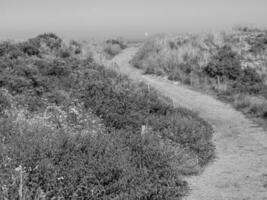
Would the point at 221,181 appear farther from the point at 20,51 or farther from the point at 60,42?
the point at 60,42

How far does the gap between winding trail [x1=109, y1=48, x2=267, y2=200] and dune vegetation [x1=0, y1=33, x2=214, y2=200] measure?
38 cm

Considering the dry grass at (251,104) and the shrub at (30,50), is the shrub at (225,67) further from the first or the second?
the shrub at (30,50)

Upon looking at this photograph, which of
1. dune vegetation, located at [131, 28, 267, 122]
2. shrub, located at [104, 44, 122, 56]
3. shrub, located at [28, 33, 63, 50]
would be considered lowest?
shrub, located at [104, 44, 122, 56]

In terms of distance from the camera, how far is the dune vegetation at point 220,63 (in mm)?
19609

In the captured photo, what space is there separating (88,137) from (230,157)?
4.27 m

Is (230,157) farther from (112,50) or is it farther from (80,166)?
(112,50)

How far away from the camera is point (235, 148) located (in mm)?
12289

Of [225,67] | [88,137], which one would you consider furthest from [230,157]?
[225,67]

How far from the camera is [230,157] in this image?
11.5m

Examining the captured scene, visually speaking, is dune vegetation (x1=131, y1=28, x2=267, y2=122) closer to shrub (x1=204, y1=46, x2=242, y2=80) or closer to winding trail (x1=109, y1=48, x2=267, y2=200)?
shrub (x1=204, y1=46, x2=242, y2=80)

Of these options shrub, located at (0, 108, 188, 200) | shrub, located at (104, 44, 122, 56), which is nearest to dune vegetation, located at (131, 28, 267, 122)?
shrub, located at (104, 44, 122, 56)

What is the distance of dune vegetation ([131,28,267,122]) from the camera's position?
1961cm

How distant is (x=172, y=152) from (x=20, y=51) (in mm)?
10875

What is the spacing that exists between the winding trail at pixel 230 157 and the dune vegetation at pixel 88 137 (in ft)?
1.25
